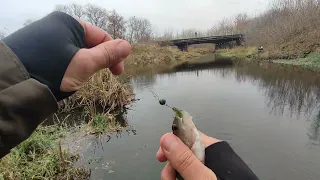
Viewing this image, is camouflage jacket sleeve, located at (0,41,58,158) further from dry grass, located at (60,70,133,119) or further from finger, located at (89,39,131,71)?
dry grass, located at (60,70,133,119)

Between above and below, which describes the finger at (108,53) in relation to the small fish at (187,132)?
→ above

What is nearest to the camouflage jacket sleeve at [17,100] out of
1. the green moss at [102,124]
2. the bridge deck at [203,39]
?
the green moss at [102,124]

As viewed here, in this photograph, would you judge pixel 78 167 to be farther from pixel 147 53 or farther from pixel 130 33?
pixel 130 33

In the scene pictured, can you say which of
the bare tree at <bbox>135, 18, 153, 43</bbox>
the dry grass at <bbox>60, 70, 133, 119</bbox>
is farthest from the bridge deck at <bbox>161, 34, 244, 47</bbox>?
the dry grass at <bbox>60, 70, 133, 119</bbox>

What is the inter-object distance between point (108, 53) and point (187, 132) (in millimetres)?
609

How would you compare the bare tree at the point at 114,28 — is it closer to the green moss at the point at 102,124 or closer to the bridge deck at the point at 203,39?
the green moss at the point at 102,124

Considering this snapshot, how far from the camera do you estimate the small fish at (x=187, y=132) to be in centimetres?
133

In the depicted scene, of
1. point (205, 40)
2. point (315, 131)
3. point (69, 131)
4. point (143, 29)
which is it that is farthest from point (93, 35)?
point (143, 29)

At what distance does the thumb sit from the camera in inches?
54.1

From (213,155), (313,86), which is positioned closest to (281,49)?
(313,86)

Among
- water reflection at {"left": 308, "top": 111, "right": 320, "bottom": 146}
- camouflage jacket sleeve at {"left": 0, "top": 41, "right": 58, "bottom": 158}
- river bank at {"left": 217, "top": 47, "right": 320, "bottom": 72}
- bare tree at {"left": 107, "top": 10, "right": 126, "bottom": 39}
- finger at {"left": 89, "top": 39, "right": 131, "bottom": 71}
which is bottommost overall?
water reflection at {"left": 308, "top": 111, "right": 320, "bottom": 146}

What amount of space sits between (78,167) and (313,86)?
11.0m

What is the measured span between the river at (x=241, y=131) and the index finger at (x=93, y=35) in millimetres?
A: 4320

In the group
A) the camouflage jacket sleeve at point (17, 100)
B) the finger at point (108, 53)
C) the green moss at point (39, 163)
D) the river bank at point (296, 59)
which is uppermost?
the finger at point (108, 53)
